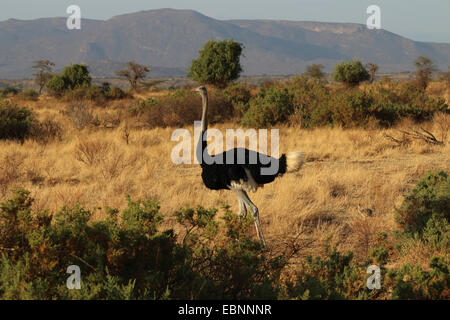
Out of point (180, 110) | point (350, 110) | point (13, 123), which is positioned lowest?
point (13, 123)

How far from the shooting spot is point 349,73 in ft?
109

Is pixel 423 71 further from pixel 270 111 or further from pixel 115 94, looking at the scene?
pixel 270 111

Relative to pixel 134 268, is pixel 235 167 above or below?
above

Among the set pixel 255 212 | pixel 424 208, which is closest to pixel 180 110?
pixel 255 212

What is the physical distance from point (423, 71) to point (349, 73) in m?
5.70

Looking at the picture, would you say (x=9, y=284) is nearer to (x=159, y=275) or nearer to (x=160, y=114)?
(x=159, y=275)

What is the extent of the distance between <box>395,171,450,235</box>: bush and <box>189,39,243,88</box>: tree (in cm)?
2450

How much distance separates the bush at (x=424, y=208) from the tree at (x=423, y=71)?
2589cm

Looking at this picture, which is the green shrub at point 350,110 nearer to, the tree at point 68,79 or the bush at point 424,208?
the bush at point 424,208

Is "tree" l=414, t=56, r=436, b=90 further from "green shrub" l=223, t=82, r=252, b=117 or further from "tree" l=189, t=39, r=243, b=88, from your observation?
"green shrub" l=223, t=82, r=252, b=117

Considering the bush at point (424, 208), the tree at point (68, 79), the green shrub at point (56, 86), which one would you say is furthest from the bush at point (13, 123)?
the green shrub at point (56, 86)

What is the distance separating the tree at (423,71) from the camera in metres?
30.2
